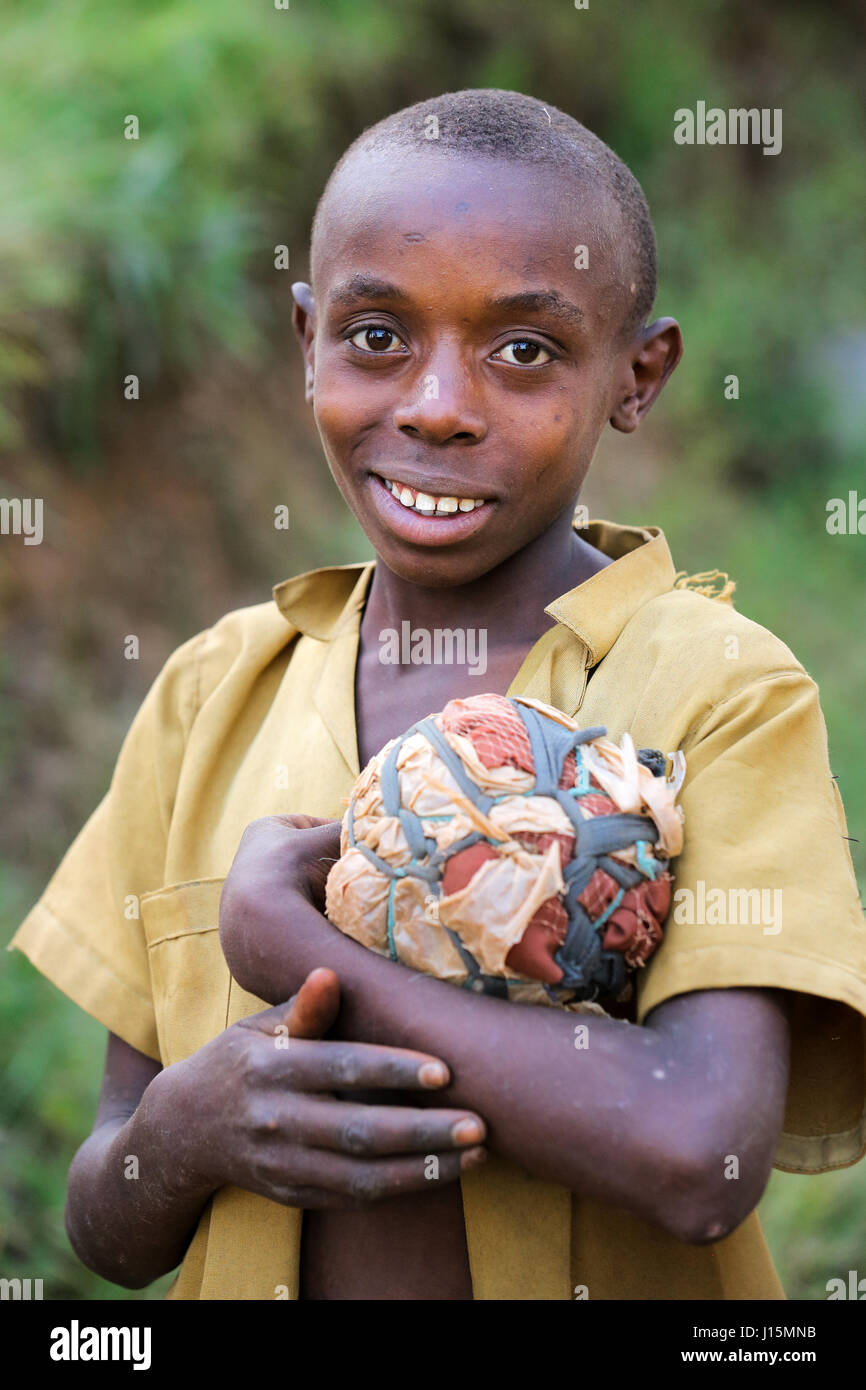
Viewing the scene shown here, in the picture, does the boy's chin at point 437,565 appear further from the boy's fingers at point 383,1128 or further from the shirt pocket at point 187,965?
the boy's fingers at point 383,1128

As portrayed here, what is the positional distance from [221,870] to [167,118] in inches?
145

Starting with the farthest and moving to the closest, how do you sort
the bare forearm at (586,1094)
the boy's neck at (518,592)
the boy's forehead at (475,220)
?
the boy's neck at (518,592)
the boy's forehead at (475,220)
the bare forearm at (586,1094)

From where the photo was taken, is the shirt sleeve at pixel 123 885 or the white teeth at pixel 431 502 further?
the shirt sleeve at pixel 123 885

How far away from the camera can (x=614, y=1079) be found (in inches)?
50.6

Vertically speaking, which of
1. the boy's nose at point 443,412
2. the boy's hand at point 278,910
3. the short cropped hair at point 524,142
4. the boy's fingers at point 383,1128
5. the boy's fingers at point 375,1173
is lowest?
the boy's fingers at point 375,1173

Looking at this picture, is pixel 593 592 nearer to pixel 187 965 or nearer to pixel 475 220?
pixel 475 220

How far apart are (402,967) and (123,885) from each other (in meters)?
0.73

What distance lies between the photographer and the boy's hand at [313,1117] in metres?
1.32

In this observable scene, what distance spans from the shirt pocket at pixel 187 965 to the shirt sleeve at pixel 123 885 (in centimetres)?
11

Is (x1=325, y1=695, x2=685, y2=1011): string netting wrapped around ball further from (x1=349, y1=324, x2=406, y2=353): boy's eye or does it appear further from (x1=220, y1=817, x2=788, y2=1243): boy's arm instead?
(x1=349, y1=324, x2=406, y2=353): boy's eye

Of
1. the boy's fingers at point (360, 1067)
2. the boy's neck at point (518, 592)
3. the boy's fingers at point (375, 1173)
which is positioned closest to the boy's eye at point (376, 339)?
the boy's neck at point (518, 592)

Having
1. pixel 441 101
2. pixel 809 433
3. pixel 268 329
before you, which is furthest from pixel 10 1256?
pixel 809 433

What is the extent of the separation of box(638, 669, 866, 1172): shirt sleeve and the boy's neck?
1.24ft

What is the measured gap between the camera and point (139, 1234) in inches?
67.8
